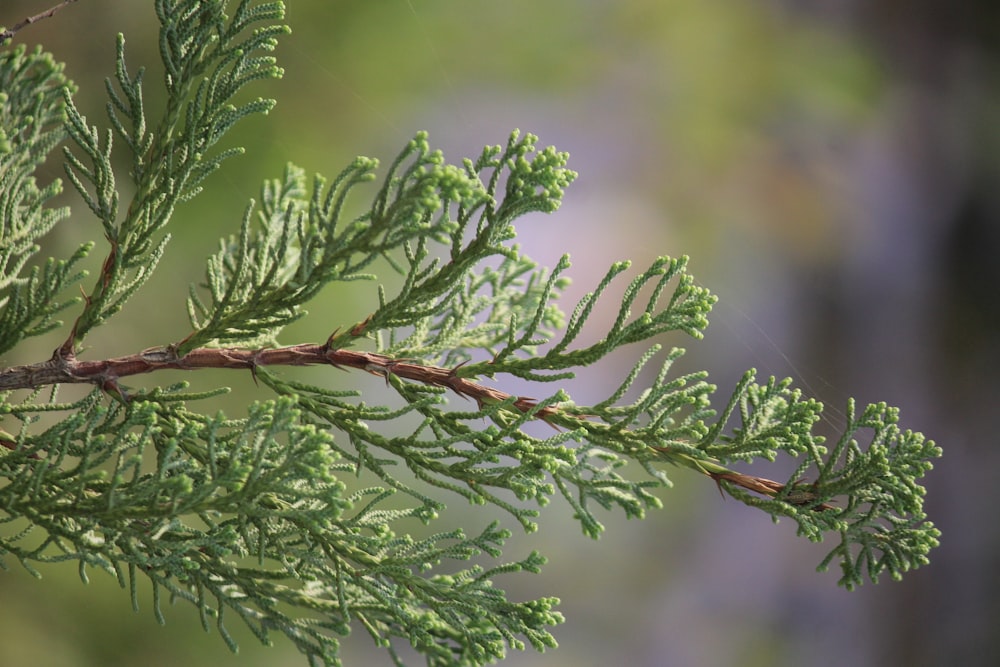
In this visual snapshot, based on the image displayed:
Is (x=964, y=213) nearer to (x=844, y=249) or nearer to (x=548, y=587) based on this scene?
(x=844, y=249)

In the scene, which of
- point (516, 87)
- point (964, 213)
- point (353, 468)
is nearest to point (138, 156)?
point (353, 468)

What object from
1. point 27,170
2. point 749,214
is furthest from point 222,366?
point 749,214

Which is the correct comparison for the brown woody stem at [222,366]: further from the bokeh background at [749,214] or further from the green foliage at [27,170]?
the bokeh background at [749,214]

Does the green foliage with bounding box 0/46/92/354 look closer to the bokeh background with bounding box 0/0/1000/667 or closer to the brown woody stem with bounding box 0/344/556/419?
the brown woody stem with bounding box 0/344/556/419

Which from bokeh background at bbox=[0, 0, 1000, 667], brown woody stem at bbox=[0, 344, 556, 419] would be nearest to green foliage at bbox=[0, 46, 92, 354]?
brown woody stem at bbox=[0, 344, 556, 419]

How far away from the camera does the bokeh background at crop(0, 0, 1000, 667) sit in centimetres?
143

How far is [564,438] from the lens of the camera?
0.54 m

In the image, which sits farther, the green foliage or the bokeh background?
the bokeh background

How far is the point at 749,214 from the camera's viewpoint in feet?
5.29

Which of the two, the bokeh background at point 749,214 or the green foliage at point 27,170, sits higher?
the bokeh background at point 749,214

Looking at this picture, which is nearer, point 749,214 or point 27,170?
point 27,170

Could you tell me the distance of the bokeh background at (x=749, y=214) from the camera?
1.43 meters

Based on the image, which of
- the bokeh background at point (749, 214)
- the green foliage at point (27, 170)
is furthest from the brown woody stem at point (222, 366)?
the bokeh background at point (749, 214)

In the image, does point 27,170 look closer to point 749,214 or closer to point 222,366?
point 222,366
